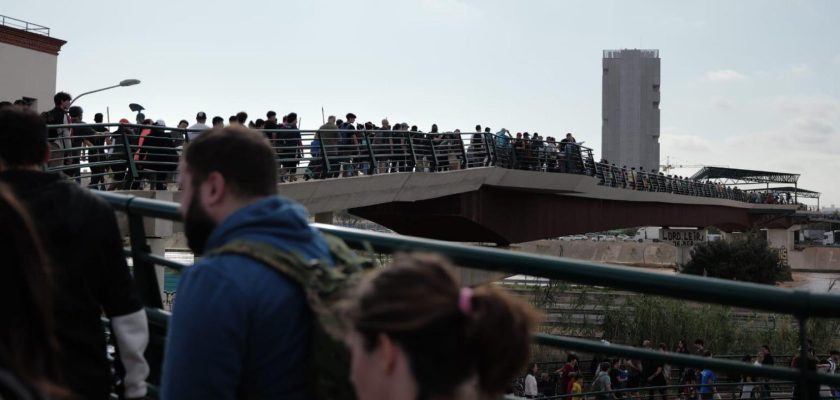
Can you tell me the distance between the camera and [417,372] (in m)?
1.83

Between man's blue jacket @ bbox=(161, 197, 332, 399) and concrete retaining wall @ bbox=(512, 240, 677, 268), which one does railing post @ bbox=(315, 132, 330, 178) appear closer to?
man's blue jacket @ bbox=(161, 197, 332, 399)

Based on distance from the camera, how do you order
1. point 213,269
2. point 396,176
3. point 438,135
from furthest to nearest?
point 438,135 < point 396,176 < point 213,269

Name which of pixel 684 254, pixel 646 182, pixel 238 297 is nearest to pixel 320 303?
pixel 238 297

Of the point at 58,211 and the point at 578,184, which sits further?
the point at 578,184

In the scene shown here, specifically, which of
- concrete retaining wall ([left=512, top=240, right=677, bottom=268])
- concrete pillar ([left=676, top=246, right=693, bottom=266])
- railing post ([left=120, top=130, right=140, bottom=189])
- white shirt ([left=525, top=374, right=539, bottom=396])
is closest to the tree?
concrete pillar ([left=676, top=246, right=693, bottom=266])

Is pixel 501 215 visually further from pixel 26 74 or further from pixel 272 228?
pixel 272 228

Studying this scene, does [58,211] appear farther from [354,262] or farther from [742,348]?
[742,348]

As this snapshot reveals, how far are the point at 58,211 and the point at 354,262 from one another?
102 centimetres

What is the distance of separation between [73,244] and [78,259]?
0.05 meters

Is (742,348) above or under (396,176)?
under

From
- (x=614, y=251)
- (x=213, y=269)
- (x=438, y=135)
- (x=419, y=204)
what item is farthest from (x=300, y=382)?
(x=614, y=251)

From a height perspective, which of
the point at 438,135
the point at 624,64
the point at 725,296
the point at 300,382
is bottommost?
the point at 300,382

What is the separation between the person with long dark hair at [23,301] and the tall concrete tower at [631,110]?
16540 cm

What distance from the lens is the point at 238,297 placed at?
7.43 feet
